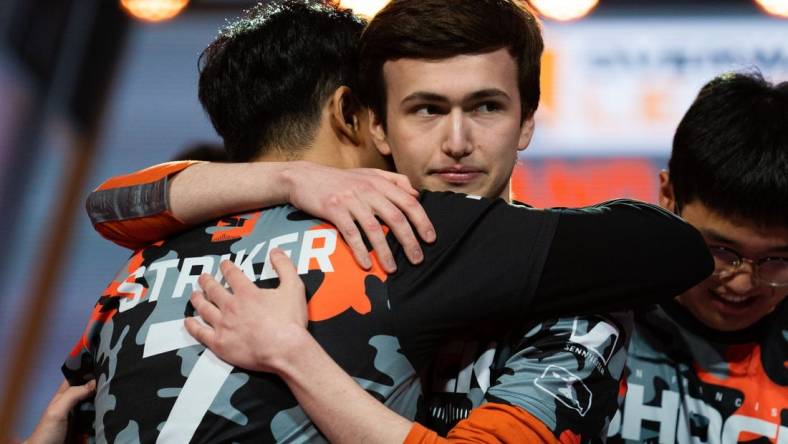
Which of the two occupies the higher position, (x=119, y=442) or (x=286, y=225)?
(x=286, y=225)

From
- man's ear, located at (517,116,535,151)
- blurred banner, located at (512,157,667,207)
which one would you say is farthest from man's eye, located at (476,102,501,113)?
blurred banner, located at (512,157,667,207)

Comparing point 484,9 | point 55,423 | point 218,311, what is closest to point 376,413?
point 218,311

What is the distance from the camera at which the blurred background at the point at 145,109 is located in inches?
186

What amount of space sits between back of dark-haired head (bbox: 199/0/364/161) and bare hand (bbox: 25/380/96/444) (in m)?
0.54

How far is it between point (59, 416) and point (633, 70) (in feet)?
11.9

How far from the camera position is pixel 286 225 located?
5.52 feet

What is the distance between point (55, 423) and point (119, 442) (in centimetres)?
33

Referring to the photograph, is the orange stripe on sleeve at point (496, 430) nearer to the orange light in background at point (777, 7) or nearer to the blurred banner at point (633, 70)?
the blurred banner at point (633, 70)

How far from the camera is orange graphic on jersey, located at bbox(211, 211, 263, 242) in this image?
67.3 inches

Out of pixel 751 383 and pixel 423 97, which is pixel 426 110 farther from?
pixel 751 383

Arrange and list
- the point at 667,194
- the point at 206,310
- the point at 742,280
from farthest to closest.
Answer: the point at 667,194, the point at 742,280, the point at 206,310

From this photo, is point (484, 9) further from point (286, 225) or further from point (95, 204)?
point (95, 204)

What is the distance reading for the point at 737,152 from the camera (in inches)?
85.3

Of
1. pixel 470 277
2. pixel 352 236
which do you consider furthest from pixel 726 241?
pixel 352 236
